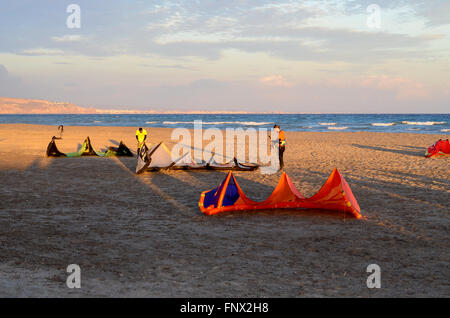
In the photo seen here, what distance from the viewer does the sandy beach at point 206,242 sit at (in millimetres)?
5113

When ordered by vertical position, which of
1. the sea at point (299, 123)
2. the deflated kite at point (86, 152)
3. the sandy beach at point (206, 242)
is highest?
the sea at point (299, 123)

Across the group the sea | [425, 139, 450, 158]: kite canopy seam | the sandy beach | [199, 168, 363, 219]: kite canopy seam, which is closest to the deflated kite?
the sandy beach

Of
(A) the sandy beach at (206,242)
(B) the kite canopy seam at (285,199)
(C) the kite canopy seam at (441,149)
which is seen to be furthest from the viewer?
(C) the kite canopy seam at (441,149)

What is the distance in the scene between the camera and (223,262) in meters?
5.95

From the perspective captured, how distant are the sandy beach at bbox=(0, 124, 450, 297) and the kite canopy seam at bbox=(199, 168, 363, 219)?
21 centimetres

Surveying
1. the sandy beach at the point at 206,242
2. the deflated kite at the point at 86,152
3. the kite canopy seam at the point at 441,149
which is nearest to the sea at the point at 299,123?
the kite canopy seam at the point at 441,149

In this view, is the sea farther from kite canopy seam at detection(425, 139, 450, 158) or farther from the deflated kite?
the deflated kite

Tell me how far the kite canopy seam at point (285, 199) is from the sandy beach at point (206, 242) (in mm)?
210

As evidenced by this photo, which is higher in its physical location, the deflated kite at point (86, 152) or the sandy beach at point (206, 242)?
the deflated kite at point (86, 152)

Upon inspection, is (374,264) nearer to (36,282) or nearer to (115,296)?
(115,296)

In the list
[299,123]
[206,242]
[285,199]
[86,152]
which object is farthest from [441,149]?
[299,123]

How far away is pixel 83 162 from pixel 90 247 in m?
11.5

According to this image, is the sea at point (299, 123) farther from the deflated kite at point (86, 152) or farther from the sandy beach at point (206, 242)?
the sandy beach at point (206, 242)

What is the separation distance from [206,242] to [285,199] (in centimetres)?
300
